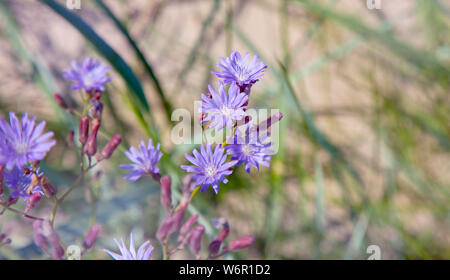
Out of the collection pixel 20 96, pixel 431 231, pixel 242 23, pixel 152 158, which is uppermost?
pixel 242 23

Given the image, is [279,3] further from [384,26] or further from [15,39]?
[15,39]

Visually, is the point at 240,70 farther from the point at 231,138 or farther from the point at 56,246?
the point at 56,246

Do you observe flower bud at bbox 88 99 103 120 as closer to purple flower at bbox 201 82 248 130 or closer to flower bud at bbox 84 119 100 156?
flower bud at bbox 84 119 100 156

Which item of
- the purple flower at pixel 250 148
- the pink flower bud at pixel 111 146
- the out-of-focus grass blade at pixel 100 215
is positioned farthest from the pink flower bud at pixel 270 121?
the out-of-focus grass blade at pixel 100 215

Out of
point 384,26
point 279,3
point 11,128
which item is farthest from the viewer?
point 279,3

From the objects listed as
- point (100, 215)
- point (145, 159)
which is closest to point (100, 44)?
point (145, 159)

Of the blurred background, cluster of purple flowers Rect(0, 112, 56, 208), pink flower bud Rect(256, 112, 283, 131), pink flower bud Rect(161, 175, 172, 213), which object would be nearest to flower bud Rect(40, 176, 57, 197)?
cluster of purple flowers Rect(0, 112, 56, 208)
